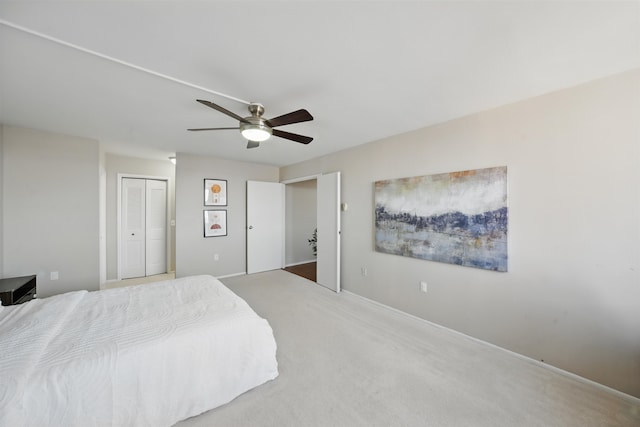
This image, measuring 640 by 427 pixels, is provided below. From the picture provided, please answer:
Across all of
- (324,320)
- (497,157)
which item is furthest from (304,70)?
(324,320)

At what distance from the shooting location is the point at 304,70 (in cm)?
167

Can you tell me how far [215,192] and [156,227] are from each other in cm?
153

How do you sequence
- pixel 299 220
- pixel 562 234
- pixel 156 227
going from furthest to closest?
pixel 299 220, pixel 156 227, pixel 562 234

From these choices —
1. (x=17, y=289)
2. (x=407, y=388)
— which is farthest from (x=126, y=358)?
(x=17, y=289)

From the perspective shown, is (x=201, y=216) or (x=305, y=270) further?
(x=305, y=270)

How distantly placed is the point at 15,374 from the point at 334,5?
2.35 meters

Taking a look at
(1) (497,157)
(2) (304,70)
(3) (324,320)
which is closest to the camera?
(2) (304,70)

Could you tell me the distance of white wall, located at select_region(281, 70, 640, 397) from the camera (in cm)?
170

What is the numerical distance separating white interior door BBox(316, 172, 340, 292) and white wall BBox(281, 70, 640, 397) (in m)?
1.51

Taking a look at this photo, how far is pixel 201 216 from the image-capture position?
4.41m

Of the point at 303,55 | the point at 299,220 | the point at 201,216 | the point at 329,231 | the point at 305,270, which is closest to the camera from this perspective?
the point at 303,55

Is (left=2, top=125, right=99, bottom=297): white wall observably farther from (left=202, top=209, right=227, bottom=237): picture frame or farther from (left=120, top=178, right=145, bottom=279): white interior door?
(left=202, top=209, right=227, bottom=237): picture frame

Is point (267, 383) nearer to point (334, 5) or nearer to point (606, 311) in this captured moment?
point (334, 5)

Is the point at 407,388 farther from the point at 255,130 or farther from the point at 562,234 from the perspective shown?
the point at 255,130
